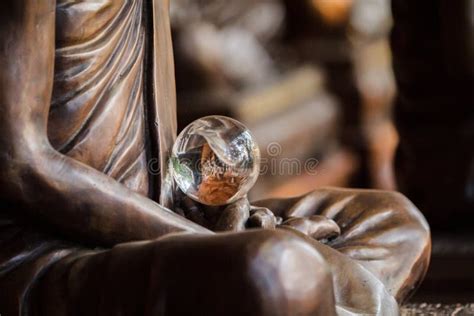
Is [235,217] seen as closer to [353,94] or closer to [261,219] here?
[261,219]

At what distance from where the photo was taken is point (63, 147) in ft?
5.54

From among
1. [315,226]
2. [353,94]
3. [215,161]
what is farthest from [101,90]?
[353,94]

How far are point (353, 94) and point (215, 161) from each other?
2906 mm

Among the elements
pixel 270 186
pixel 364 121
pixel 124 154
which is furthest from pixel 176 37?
pixel 124 154

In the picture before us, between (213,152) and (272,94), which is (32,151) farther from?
(272,94)

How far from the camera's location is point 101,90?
1.71 meters

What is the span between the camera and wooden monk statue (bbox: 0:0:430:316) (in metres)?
1.48

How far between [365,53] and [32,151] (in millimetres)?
3238

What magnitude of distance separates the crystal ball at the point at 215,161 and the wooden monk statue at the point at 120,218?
2 cm

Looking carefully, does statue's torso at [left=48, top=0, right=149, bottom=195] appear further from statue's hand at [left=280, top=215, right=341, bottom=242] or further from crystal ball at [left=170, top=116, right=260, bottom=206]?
statue's hand at [left=280, top=215, right=341, bottom=242]

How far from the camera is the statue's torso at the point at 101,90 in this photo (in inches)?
66.3

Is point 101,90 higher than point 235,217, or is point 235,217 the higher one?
point 101,90

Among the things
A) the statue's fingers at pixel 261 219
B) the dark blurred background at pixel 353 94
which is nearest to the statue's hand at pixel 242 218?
the statue's fingers at pixel 261 219

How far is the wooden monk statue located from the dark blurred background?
491mm
